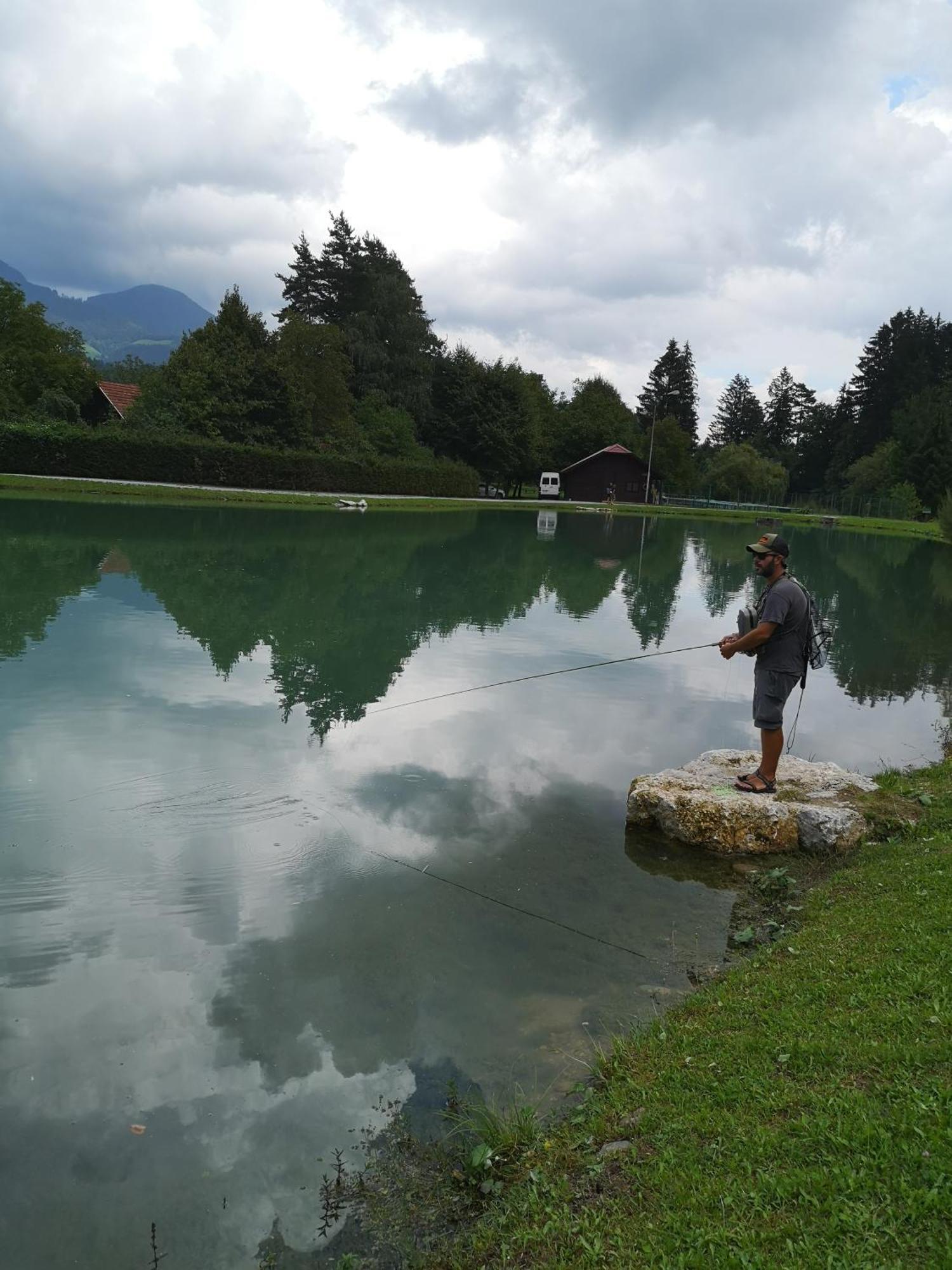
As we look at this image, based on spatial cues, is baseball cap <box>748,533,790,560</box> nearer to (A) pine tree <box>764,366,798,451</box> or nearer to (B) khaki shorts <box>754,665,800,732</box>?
(B) khaki shorts <box>754,665,800,732</box>

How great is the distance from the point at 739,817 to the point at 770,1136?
3.90 m

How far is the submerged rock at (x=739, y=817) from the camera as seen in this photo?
6484 millimetres

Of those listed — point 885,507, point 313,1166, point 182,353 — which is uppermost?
point 182,353

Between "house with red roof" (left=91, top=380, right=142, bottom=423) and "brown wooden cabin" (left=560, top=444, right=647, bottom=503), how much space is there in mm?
38043

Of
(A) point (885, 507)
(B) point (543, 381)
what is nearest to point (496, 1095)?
(A) point (885, 507)

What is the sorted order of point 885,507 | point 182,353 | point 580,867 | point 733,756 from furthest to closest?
point 885,507
point 182,353
point 733,756
point 580,867

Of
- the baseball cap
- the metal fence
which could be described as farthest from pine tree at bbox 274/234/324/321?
the baseball cap

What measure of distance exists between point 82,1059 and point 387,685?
693 centimetres

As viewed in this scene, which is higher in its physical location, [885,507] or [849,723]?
[885,507]

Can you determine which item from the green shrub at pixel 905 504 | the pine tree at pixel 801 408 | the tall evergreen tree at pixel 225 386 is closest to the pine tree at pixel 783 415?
the pine tree at pixel 801 408

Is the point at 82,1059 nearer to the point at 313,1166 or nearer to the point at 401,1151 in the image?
the point at 313,1166

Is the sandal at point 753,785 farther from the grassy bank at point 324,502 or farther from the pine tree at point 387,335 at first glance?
the pine tree at point 387,335

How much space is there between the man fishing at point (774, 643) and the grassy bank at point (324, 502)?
3222 centimetres

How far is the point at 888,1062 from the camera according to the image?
3105 mm
